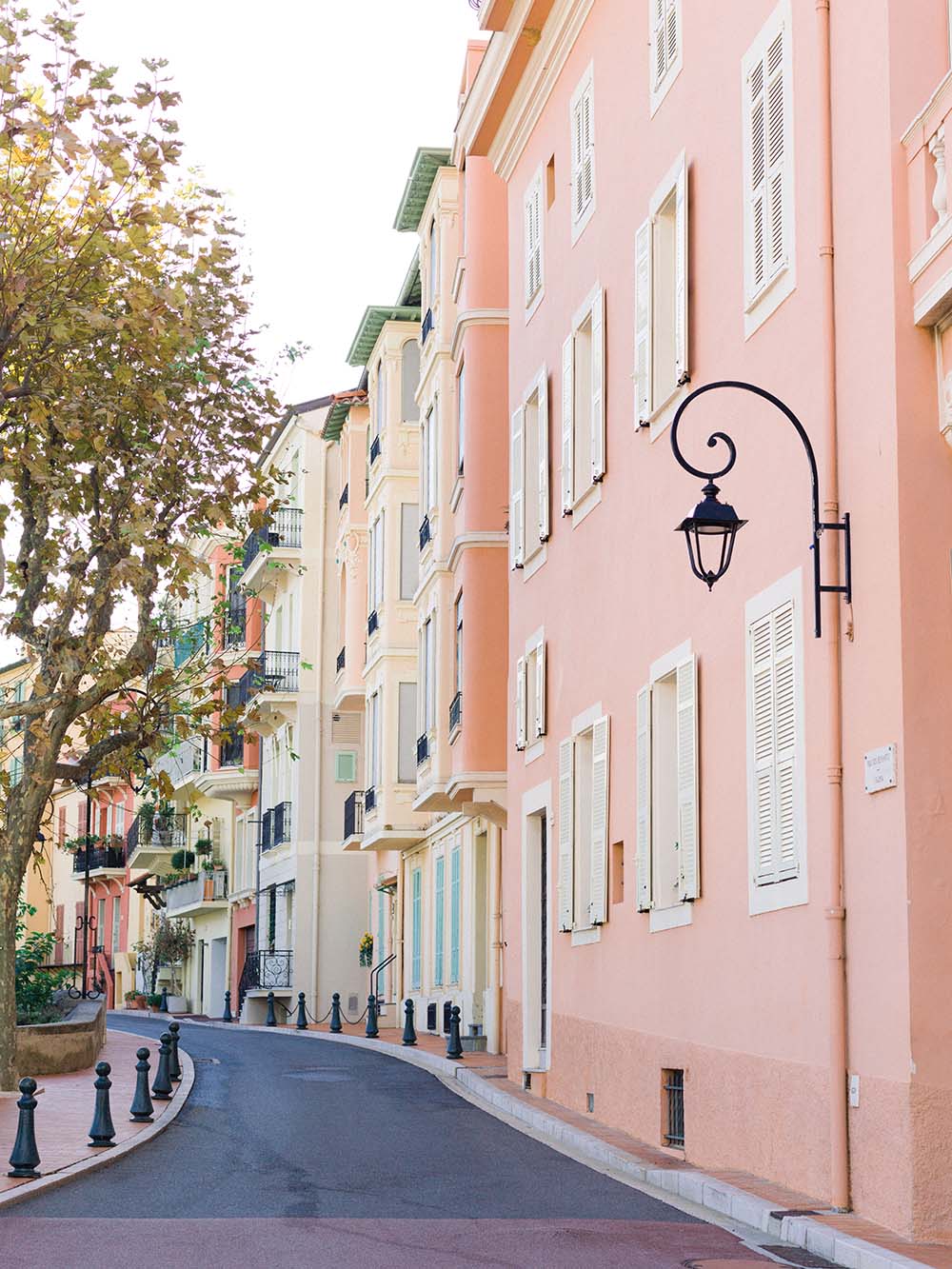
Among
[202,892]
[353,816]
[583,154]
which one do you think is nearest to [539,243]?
[583,154]

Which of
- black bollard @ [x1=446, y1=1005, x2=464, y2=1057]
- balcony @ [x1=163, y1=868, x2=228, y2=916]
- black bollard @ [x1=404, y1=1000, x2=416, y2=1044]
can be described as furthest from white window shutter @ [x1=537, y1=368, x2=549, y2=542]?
balcony @ [x1=163, y1=868, x2=228, y2=916]

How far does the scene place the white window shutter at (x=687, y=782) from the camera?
14.7m

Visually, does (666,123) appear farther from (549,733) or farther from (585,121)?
(549,733)

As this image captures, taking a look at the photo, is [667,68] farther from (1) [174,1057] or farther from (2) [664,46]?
(1) [174,1057]

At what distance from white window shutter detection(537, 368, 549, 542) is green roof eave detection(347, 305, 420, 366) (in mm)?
18427

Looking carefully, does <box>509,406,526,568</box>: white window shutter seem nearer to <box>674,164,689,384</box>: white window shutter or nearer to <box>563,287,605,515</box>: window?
<box>563,287,605,515</box>: window

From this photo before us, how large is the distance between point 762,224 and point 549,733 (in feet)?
27.8

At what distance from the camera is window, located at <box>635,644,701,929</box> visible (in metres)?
15.0

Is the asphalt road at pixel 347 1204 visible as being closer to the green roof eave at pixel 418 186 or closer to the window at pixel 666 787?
the window at pixel 666 787

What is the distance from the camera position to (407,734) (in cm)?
3812

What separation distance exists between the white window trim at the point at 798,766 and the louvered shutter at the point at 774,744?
0.05 meters

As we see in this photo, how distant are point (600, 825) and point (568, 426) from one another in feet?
14.2

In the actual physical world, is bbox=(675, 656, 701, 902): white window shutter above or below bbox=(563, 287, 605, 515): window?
below

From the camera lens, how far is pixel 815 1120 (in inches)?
461
